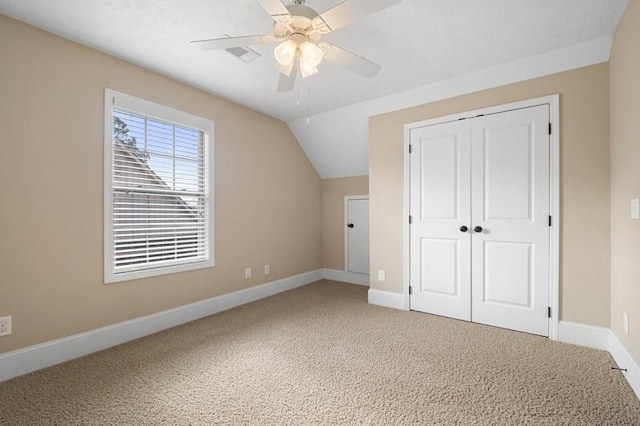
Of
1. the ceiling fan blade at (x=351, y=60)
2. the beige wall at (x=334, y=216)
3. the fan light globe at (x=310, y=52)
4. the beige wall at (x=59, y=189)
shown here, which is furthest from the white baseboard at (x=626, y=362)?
the beige wall at (x=59, y=189)

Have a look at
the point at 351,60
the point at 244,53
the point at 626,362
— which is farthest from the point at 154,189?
the point at 626,362

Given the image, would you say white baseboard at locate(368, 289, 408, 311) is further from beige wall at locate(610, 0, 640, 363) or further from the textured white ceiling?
the textured white ceiling

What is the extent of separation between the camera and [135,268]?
2.68 m

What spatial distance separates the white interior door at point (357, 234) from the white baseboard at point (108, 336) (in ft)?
5.24

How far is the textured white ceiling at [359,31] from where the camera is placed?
76.7 inches

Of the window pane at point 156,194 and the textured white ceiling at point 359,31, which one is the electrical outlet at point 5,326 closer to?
the window pane at point 156,194

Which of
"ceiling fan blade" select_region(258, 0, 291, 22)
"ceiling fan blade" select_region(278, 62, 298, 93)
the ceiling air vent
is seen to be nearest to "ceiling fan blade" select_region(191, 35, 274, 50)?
"ceiling fan blade" select_region(258, 0, 291, 22)

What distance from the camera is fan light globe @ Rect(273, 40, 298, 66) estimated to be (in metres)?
1.72

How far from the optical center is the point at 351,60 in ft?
6.21

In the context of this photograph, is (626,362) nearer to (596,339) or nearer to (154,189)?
(596,339)

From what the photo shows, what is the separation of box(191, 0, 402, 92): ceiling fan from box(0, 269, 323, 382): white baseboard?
237 centimetres

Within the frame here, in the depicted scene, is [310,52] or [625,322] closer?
[310,52]

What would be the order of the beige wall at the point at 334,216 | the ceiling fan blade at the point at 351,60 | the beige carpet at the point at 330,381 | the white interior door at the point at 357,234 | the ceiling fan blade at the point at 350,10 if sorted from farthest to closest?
1. the beige wall at the point at 334,216
2. the white interior door at the point at 357,234
3. the ceiling fan blade at the point at 351,60
4. the beige carpet at the point at 330,381
5. the ceiling fan blade at the point at 350,10

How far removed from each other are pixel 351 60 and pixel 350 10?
0.43 meters
